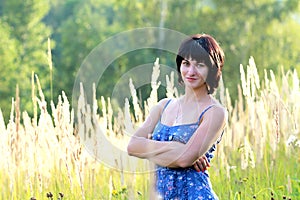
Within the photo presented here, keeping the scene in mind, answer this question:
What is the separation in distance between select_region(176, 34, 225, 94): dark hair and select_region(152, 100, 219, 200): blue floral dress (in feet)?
0.47

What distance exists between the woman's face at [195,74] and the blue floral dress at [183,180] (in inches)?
4.8

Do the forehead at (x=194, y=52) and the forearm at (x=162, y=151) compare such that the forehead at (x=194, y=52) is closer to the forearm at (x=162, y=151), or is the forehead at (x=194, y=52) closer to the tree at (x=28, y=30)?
the forearm at (x=162, y=151)

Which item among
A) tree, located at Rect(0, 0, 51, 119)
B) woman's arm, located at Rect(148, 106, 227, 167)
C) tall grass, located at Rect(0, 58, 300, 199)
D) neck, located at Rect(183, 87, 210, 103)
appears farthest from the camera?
tree, located at Rect(0, 0, 51, 119)

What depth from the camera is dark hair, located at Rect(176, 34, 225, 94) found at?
2830mm

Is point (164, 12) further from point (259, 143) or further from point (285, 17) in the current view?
point (259, 143)

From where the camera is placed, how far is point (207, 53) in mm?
2834

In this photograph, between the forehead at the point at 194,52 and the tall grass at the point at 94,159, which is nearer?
the forehead at the point at 194,52

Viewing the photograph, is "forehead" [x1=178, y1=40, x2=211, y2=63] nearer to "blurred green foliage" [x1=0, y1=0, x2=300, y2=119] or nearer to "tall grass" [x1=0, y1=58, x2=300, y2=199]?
"tall grass" [x1=0, y1=58, x2=300, y2=199]

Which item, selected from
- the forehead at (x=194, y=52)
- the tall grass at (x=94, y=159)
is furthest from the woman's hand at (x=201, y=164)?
the tall grass at (x=94, y=159)

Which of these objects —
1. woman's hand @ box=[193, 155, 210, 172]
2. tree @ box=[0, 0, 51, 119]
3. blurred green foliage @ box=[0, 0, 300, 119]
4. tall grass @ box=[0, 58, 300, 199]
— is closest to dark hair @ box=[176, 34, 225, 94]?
woman's hand @ box=[193, 155, 210, 172]

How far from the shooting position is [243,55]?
73.4 feet

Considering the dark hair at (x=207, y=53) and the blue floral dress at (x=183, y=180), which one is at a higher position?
the dark hair at (x=207, y=53)

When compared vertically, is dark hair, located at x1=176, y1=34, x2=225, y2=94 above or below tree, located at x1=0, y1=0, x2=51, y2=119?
below

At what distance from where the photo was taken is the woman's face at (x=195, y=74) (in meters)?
2.80
